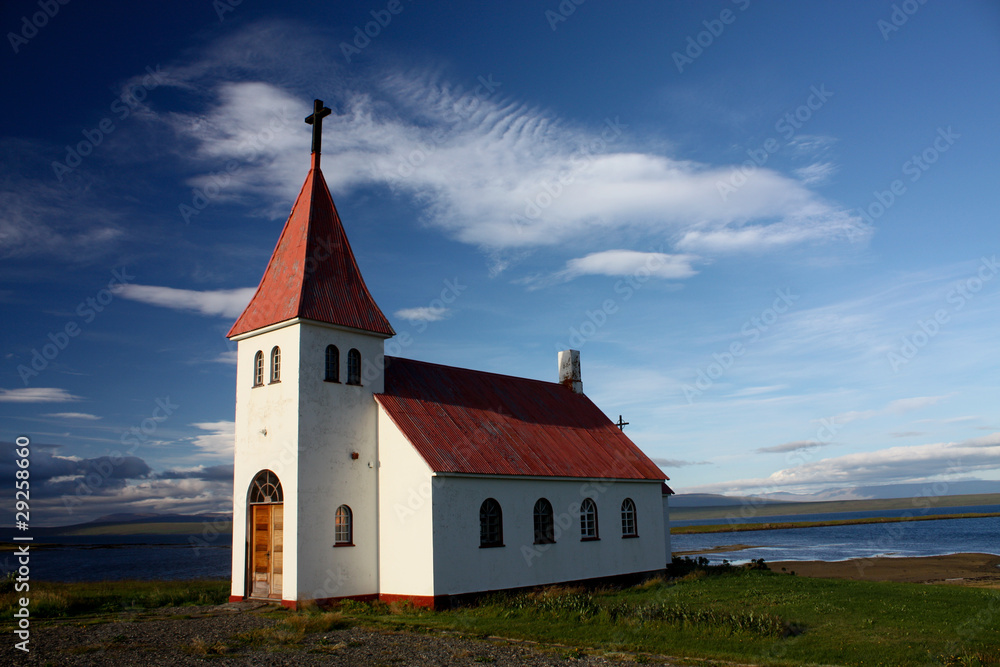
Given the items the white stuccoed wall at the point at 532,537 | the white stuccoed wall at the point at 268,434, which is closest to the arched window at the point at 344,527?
the white stuccoed wall at the point at 268,434

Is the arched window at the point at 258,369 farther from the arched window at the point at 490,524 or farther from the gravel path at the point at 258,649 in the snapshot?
the arched window at the point at 490,524

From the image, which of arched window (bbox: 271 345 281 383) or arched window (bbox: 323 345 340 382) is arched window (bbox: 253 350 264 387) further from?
arched window (bbox: 323 345 340 382)

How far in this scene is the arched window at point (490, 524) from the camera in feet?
62.7

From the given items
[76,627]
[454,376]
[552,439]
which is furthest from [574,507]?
[76,627]

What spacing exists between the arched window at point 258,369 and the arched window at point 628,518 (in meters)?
13.0

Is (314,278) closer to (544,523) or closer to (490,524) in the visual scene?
(490,524)

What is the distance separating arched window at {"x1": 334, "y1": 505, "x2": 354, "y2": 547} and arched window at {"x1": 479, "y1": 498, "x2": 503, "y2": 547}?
3.44 metres

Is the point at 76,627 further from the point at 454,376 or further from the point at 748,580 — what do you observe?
the point at 748,580

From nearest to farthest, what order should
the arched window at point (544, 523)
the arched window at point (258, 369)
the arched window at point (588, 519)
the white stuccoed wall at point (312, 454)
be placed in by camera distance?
the white stuccoed wall at point (312, 454) < the arched window at point (258, 369) < the arched window at point (544, 523) < the arched window at point (588, 519)

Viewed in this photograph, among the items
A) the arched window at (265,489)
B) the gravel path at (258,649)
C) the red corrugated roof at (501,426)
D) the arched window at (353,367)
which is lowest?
the gravel path at (258,649)

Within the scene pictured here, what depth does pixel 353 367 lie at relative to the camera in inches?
769

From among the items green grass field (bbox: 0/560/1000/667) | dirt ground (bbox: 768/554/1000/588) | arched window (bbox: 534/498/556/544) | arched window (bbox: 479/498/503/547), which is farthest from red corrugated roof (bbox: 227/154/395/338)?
dirt ground (bbox: 768/554/1000/588)

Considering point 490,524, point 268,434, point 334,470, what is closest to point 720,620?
point 490,524

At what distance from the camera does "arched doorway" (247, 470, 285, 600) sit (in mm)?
18047
